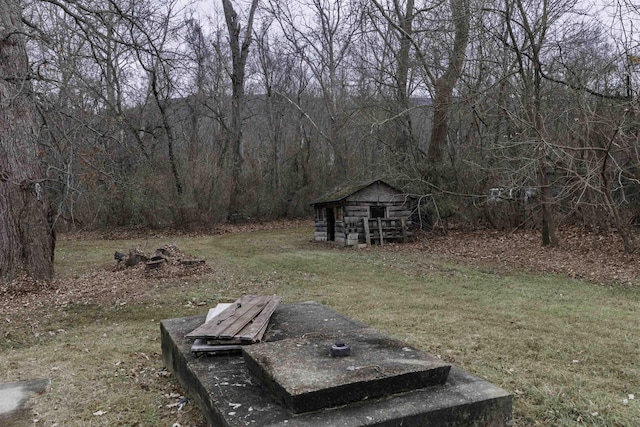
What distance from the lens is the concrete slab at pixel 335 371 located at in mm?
2879

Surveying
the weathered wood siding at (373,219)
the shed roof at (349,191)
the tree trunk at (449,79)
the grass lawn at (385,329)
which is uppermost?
the tree trunk at (449,79)

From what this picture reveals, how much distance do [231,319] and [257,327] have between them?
39 cm

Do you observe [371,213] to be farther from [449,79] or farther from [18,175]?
[18,175]

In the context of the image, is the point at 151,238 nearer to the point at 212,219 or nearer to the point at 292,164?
the point at 212,219

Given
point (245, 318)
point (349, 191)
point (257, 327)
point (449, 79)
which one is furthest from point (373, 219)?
point (257, 327)

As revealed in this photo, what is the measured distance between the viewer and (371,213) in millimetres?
16359

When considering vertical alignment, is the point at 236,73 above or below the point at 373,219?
above

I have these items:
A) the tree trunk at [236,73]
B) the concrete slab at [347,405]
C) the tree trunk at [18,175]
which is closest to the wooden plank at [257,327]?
the concrete slab at [347,405]

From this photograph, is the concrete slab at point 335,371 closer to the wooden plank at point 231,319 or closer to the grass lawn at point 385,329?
the wooden plank at point 231,319

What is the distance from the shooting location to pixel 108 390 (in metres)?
4.31

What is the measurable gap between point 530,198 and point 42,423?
588 inches

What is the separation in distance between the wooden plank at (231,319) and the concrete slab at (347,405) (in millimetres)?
195

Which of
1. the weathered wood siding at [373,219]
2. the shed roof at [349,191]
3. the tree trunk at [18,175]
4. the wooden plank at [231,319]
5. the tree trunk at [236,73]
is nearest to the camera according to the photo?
the wooden plank at [231,319]

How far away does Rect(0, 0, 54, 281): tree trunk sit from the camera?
8.76 m
